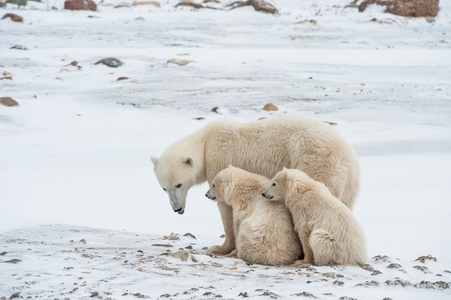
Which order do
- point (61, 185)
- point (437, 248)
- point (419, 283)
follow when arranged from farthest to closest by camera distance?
point (61, 185) → point (437, 248) → point (419, 283)

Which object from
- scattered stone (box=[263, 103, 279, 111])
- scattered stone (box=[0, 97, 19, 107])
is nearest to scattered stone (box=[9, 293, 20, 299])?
scattered stone (box=[263, 103, 279, 111])

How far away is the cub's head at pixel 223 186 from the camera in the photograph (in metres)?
5.90

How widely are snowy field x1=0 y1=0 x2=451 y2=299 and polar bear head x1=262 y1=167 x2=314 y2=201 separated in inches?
26.3

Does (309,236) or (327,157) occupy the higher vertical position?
(327,157)

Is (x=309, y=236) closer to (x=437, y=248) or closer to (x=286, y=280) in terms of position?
(x=286, y=280)

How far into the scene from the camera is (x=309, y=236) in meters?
5.35

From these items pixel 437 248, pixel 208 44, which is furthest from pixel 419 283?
pixel 208 44

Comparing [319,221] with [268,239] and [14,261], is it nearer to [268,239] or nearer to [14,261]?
[268,239]

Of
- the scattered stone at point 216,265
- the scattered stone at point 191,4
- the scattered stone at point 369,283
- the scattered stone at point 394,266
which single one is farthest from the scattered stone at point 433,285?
the scattered stone at point 191,4

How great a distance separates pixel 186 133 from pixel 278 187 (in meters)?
6.12

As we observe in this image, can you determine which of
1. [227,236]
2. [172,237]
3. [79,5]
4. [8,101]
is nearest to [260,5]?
[79,5]

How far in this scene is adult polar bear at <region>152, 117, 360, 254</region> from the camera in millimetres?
5742

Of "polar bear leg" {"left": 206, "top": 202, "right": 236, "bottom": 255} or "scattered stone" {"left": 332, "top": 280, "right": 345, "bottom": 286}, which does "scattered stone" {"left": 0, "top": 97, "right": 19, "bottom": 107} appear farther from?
"scattered stone" {"left": 332, "top": 280, "right": 345, "bottom": 286}

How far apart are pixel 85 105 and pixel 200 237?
7.28m
